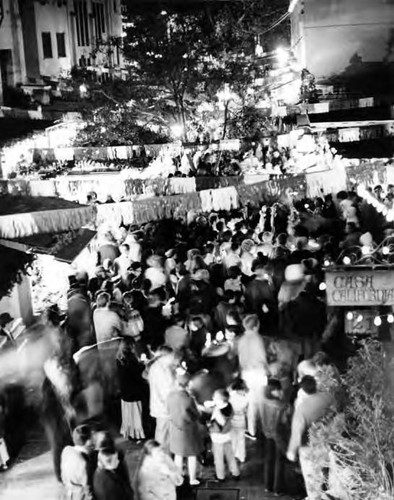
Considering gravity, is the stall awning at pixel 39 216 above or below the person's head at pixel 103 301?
above

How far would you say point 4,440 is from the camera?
348 inches

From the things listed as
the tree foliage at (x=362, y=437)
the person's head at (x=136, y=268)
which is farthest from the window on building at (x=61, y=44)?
the tree foliage at (x=362, y=437)

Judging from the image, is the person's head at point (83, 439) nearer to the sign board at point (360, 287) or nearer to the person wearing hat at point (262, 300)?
the sign board at point (360, 287)

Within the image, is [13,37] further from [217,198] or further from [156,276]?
[156,276]

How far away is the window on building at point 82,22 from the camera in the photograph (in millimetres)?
48125

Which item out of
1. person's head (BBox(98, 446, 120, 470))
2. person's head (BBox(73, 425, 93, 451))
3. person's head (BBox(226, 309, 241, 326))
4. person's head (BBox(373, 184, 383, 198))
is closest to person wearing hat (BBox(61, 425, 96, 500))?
person's head (BBox(73, 425, 93, 451))

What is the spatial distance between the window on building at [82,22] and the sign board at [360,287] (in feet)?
136

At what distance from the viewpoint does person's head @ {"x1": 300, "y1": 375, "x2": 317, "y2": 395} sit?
713 cm

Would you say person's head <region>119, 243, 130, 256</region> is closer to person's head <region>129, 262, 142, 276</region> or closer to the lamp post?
person's head <region>129, 262, 142, 276</region>

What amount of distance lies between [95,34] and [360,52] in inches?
922

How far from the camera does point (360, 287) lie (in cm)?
951

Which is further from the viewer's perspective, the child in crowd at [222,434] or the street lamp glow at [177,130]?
the street lamp glow at [177,130]

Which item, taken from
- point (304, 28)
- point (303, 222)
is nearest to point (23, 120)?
point (304, 28)

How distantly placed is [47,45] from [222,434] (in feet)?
126
